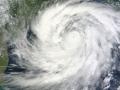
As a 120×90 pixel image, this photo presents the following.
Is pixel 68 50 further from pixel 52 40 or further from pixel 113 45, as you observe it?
pixel 113 45

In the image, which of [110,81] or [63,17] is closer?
[110,81]

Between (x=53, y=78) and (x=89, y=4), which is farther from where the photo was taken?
(x=89, y=4)

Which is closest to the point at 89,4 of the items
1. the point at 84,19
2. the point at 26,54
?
the point at 84,19

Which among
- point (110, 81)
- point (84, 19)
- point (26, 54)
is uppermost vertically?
point (84, 19)

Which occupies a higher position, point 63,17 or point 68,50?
point 63,17

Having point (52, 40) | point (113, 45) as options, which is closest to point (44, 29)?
point (52, 40)

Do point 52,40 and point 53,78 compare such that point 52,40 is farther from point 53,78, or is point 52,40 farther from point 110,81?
point 110,81
